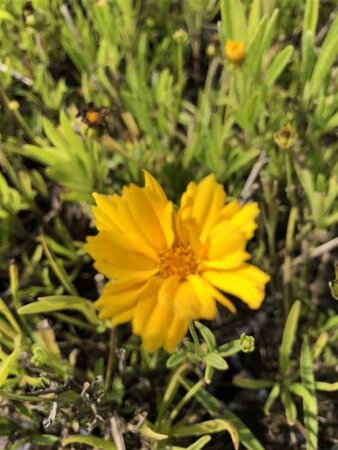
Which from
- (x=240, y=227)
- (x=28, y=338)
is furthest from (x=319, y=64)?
(x=28, y=338)

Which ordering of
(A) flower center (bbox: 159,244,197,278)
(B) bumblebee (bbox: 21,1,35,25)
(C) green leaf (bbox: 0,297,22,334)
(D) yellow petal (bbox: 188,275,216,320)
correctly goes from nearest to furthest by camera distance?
1. (D) yellow petal (bbox: 188,275,216,320)
2. (A) flower center (bbox: 159,244,197,278)
3. (C) green leaf (bbox: 0,297,22,334)
4. (B) bumblebee (bbox: 21,1,35,25)

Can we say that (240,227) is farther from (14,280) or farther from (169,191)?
(169,191)

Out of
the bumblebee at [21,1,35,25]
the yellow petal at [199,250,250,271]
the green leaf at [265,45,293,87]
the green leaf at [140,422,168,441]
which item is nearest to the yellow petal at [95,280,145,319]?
the yellow petal at [199,250,250,271]

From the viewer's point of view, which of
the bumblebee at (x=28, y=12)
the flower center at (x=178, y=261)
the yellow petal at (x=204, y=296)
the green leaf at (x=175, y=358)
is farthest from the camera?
the bumblebee at (x=28, y=12)

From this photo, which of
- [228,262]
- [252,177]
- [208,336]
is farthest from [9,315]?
[252,177]

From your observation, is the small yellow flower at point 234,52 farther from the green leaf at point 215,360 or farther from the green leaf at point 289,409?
the green leaf at point 289,409

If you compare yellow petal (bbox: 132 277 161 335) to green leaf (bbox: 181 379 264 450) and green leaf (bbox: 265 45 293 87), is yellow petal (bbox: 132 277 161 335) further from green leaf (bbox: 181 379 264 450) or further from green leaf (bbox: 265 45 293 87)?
green leaf (bbox: 265 45 293 87)

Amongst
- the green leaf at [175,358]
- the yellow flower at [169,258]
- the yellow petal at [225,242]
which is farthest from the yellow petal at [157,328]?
the green leaf at [175,358]
